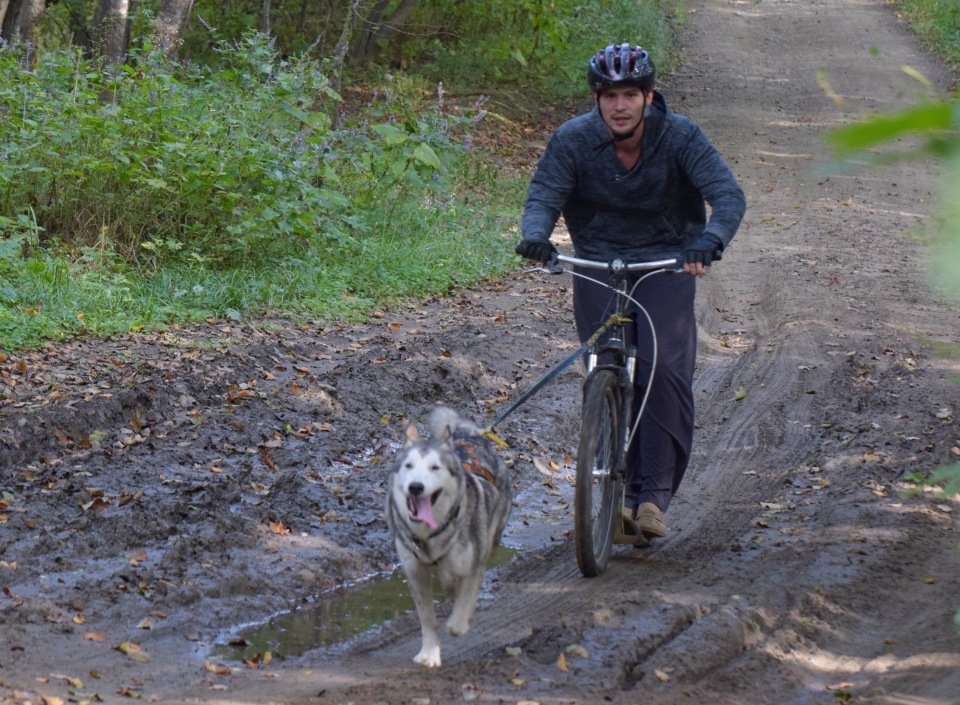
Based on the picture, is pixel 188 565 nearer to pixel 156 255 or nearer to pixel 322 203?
pixel 156 255

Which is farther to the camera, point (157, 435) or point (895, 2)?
point (895, 2)

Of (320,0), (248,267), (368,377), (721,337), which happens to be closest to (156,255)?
(248,267)

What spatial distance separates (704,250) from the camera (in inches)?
188

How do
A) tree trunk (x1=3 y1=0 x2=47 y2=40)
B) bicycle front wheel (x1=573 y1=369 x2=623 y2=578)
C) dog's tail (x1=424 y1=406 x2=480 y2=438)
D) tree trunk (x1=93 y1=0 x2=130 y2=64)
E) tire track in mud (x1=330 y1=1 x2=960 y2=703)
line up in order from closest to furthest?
dog's tail (x1=424 y1=406 x2=480 y2=438)
tire track in mud (x1=330 y1=1 x2=960 y2=703)
bicycle front wheel (x1=573 y1=369 x2=623 y2=578)
tree trunk (x1=93 y1=0 x2=130 y2=64)
tree trunk (x1=3 y1=0 x2=47 y2=40)

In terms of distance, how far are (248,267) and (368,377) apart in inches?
122

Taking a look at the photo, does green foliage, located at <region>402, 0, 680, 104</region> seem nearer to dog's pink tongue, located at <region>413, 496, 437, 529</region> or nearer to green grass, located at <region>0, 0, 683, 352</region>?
green grass, located at <region>0, 0, 683, 352</region>

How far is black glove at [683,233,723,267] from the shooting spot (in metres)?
4.78

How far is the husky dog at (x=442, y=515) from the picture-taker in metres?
3.87

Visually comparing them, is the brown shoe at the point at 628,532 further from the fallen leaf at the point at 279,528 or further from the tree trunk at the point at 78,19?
the tree trunk at the point at 78,19

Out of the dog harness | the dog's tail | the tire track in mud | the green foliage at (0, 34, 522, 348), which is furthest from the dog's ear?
the green foliage at (0, 34, 522, 348)

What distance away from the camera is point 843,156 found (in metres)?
0.96

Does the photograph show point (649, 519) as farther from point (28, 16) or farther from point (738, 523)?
point (28, 16)

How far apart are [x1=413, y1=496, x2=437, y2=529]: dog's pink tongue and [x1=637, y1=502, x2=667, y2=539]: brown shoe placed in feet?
6.26

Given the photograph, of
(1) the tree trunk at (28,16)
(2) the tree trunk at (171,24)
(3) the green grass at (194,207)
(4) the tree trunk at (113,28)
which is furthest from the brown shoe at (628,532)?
(1) the tree trunk at (28,16)
